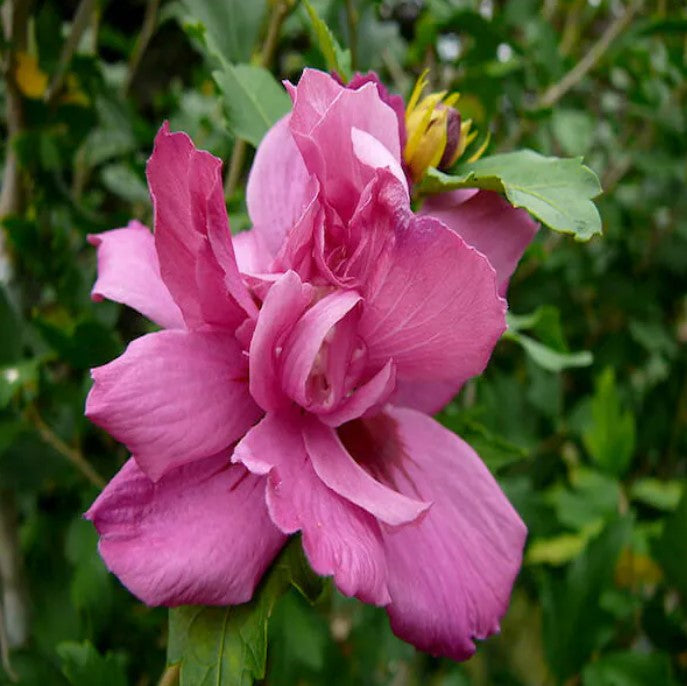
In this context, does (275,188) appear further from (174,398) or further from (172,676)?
(172,676)

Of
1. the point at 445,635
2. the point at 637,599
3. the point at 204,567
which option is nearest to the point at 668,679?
the point at 637,599

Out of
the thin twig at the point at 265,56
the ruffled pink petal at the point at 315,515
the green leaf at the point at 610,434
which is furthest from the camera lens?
the green leaf at the point at 610,434

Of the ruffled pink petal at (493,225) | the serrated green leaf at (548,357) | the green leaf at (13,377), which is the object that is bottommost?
the green leaf at (13,377)

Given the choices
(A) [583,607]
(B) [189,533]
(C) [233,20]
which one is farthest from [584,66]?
(B) [189,533]

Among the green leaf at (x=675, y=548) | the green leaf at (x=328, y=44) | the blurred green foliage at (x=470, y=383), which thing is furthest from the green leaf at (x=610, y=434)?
the green leaf at (x=328, y=44)

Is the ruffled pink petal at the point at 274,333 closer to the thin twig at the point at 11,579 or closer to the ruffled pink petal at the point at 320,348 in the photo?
the ruffled pink petal at the point at 320,348

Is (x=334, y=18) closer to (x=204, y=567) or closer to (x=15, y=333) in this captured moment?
(x=15, y=333)
